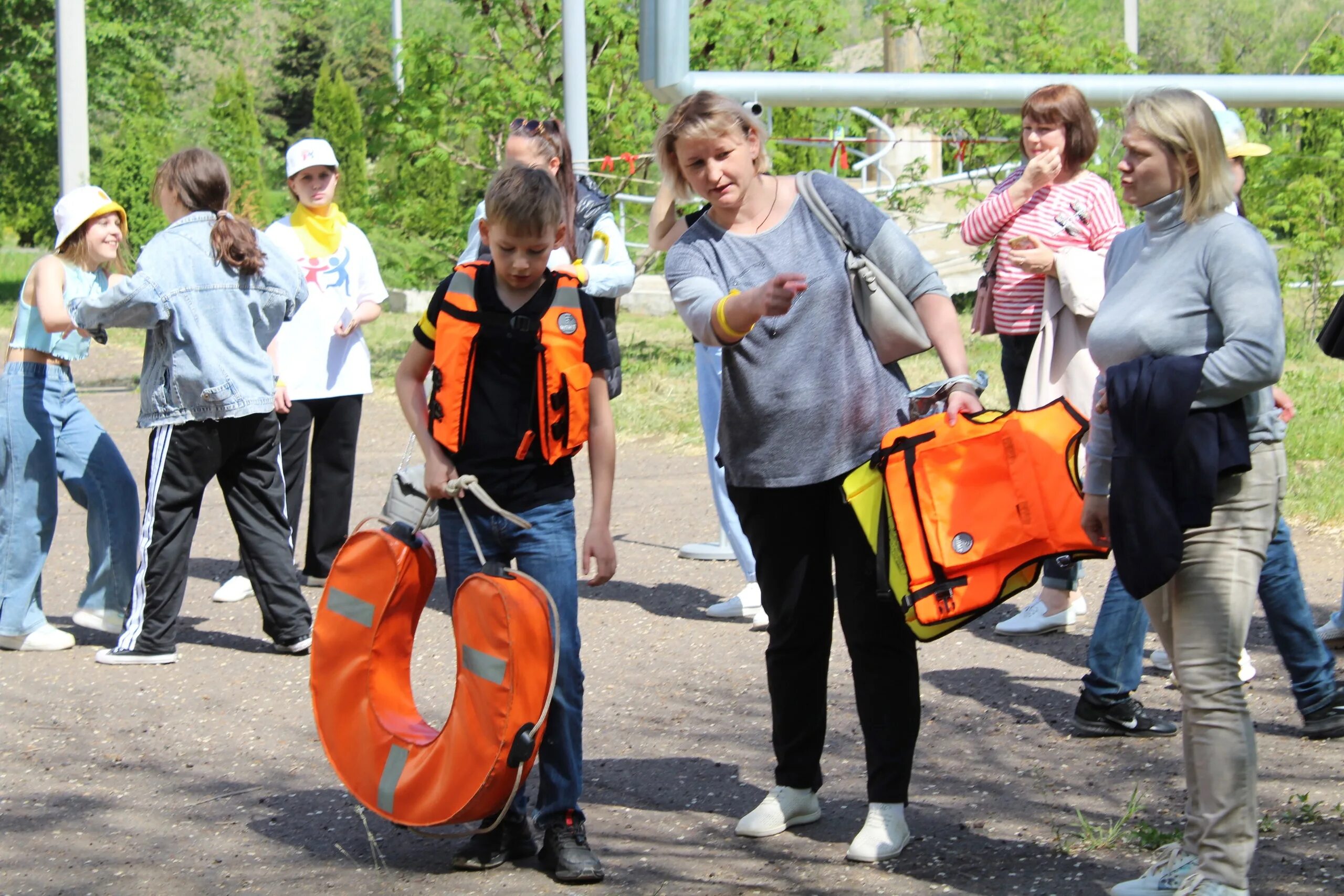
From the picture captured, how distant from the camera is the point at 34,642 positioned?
645 cm

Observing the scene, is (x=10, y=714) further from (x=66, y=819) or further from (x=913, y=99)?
(x=913, y=99)

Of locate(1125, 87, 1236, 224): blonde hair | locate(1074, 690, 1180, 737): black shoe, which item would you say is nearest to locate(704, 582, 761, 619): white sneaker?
locate(1074, 690, 1180, 737): black shoe

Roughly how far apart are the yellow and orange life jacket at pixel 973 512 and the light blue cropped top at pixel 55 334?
3.80m

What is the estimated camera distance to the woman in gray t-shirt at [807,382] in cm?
386

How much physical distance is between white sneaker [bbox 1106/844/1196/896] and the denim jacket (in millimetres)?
3782

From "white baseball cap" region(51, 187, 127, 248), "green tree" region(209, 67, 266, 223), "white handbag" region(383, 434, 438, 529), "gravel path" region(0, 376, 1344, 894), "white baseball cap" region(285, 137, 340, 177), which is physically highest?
"green tree" region(209, 67, 266, 223)

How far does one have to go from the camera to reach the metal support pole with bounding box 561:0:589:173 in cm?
1173

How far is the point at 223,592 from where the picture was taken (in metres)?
7.34

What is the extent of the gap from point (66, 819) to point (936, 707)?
2.79 m

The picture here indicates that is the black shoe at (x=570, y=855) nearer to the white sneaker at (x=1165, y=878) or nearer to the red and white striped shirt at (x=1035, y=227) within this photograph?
the white sneaker at (x=1165, y=878)

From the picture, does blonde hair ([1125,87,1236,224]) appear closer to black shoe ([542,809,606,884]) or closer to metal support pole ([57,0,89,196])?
black shoe ([542,809,606,884])

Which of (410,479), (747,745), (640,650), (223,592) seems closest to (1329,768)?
(747,745)

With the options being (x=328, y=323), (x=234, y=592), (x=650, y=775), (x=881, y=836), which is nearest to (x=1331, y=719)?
(x=881, y=836)

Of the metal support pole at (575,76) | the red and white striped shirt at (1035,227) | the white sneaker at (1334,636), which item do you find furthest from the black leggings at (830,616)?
the metal support pole at (575,76)
